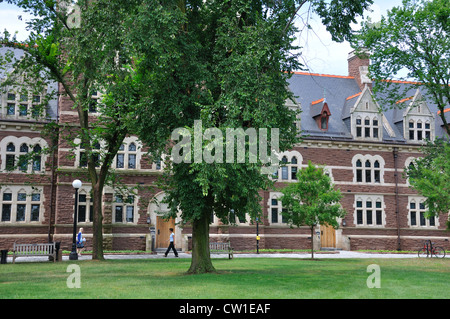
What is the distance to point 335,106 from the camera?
38531 mm

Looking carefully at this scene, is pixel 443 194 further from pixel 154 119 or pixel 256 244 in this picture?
pixel 256 244

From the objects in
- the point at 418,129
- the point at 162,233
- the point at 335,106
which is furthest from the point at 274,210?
the point at 418,129

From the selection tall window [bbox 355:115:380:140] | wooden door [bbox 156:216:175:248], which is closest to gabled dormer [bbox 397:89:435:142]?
tall window [bbox 355:115:380:140]

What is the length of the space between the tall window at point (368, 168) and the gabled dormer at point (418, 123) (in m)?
3.25

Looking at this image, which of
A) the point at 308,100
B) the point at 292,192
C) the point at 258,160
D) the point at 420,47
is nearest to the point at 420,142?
the point at 308,100

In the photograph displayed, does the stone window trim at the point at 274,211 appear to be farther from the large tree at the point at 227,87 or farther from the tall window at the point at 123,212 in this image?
the large tree at the point at 227,87

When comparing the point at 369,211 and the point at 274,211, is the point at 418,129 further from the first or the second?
the point at 274,211

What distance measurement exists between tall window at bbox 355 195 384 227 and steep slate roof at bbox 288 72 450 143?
4619mm

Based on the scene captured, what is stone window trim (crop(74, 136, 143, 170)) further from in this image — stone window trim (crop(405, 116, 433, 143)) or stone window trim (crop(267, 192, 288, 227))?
stone window trim (crop(405, 116, 433, 143))

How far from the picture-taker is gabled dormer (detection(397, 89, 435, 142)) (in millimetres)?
37250

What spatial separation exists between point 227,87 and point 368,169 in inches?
992

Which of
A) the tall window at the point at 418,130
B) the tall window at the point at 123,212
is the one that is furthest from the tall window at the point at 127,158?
the tall window at the point at 418,130

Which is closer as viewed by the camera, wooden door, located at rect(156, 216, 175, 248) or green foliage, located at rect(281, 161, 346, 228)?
green foliage, located at rect(281, 161, 346, 228)

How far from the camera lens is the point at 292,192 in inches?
999
